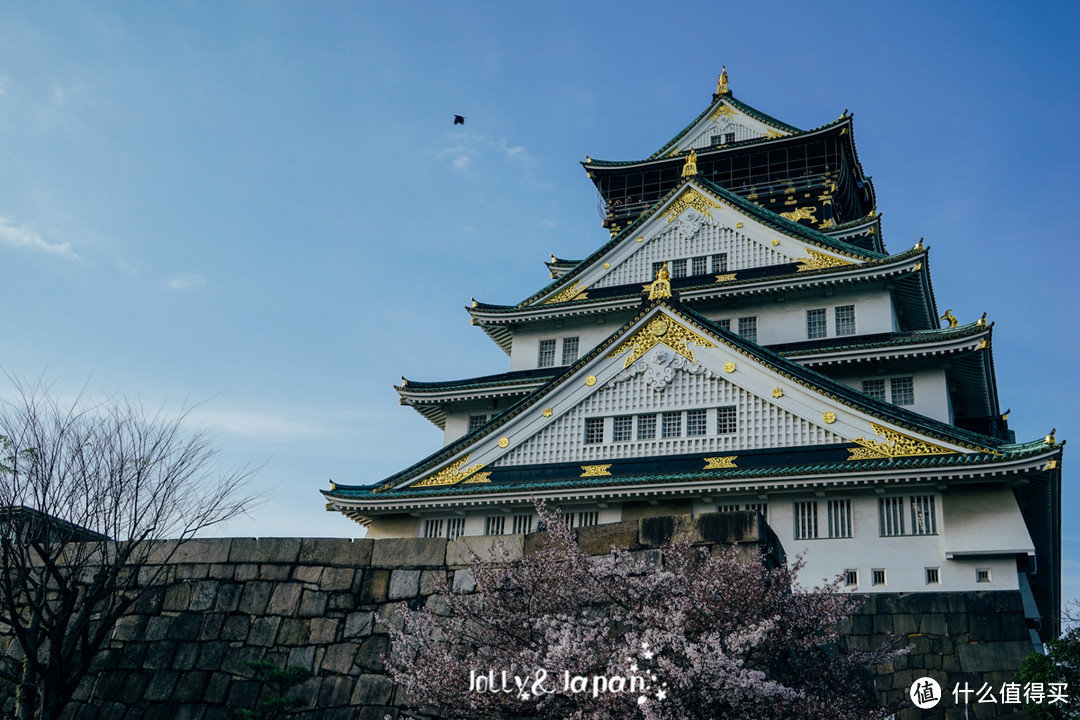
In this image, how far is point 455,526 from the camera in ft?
84.1

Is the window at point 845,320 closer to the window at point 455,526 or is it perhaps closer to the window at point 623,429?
the window at point 623,429

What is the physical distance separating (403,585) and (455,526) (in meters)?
12.4

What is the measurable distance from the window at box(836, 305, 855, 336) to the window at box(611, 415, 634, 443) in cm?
868

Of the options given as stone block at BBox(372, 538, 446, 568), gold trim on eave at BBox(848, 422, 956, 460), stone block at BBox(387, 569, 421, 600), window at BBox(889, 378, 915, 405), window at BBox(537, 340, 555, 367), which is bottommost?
stone block at BBox(387, 569, 421, 600)

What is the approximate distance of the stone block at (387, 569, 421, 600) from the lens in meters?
13.2

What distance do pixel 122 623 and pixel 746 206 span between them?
80.7 feet

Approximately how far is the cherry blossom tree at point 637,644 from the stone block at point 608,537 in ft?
3.00

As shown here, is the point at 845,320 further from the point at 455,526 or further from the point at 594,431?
the point at 455,526

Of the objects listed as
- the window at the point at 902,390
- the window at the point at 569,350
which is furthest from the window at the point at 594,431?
the window at the point at 902,390

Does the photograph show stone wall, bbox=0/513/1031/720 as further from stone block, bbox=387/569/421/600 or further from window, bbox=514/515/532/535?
window, bbox=514/515/532/535

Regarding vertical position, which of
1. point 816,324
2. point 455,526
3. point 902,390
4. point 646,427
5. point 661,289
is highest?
point 816,324

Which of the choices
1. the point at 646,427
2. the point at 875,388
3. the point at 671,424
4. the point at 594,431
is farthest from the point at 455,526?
the point at 875,388

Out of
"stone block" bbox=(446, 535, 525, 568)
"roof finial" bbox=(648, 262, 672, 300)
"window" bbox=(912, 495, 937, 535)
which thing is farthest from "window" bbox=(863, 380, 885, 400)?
"stone block" bbox=(446, 535, 525, 568)

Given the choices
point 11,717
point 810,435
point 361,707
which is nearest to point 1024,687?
point 810,435
